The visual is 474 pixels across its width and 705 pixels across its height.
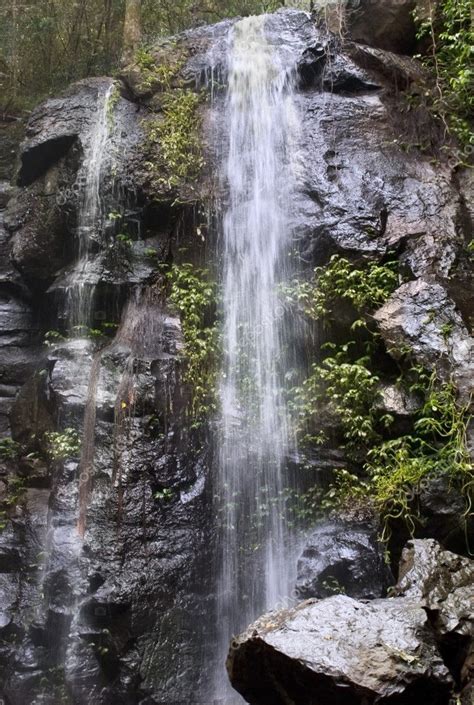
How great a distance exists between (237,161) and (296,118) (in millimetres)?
985

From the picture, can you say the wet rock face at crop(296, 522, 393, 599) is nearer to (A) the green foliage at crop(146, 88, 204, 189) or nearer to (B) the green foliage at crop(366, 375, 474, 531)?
(B) the green foliage at crop(366, 375, 474, 531)

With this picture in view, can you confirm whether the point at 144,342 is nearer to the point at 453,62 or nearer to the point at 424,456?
the point at 424,456

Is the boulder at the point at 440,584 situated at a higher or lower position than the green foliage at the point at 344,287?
lower

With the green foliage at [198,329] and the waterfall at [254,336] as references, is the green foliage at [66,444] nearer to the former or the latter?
the green foliage at [198,329]

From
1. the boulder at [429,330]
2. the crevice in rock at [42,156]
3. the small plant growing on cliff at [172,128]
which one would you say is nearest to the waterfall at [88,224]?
the crevice in rock at [42,156]

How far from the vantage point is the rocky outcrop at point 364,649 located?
3541mm

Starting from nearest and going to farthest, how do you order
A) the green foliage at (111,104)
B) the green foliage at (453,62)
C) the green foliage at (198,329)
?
the green foliage at (198,329) → the green foliage at (453,62) → the green foliage at (111,104)

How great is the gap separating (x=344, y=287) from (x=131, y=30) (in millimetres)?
7045

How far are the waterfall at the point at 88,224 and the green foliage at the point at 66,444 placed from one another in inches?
58.0

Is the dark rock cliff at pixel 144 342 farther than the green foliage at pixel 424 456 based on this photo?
Yes

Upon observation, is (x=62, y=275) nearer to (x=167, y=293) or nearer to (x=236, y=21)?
(x=167, y=293)

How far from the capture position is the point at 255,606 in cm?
566

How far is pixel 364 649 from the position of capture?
367cm

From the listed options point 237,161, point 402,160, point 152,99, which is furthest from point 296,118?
point 152,99
